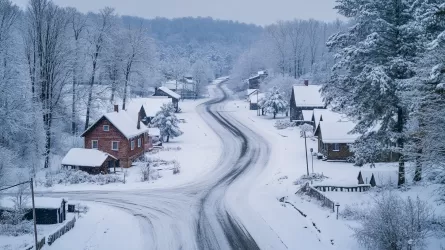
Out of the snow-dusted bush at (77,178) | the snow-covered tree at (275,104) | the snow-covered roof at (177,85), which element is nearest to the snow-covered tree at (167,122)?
the snow-dusted bush at (77,178)

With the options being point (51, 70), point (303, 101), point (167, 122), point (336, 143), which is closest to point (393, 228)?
point (336, 143)

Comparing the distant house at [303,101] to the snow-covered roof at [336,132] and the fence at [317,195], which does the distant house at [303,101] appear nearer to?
the snow-covered roof at [336,132]

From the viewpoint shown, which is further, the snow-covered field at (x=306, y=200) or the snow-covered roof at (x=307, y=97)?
the snow-covered roof at (x=307, y=97)

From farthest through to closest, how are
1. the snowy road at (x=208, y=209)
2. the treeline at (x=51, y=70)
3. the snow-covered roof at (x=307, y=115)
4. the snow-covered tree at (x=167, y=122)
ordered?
1. the snow-covered roof at (x=307, y=115)
2. the snow-covered tree at (x=167, y=122)
3. the treeline at (x=51, y=70)
4. the snowy road at (x=208, y=209)

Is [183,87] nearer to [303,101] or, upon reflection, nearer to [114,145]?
[303,101]

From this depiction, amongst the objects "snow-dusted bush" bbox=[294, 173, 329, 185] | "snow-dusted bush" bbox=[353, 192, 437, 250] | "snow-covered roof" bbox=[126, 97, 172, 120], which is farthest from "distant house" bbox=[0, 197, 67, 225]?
"snow-covered roof" bbox=[126, 97, 172, 120]

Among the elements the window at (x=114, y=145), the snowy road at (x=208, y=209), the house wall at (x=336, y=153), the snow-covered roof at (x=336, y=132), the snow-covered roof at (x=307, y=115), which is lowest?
the snowy road at (x=208, y=209)
